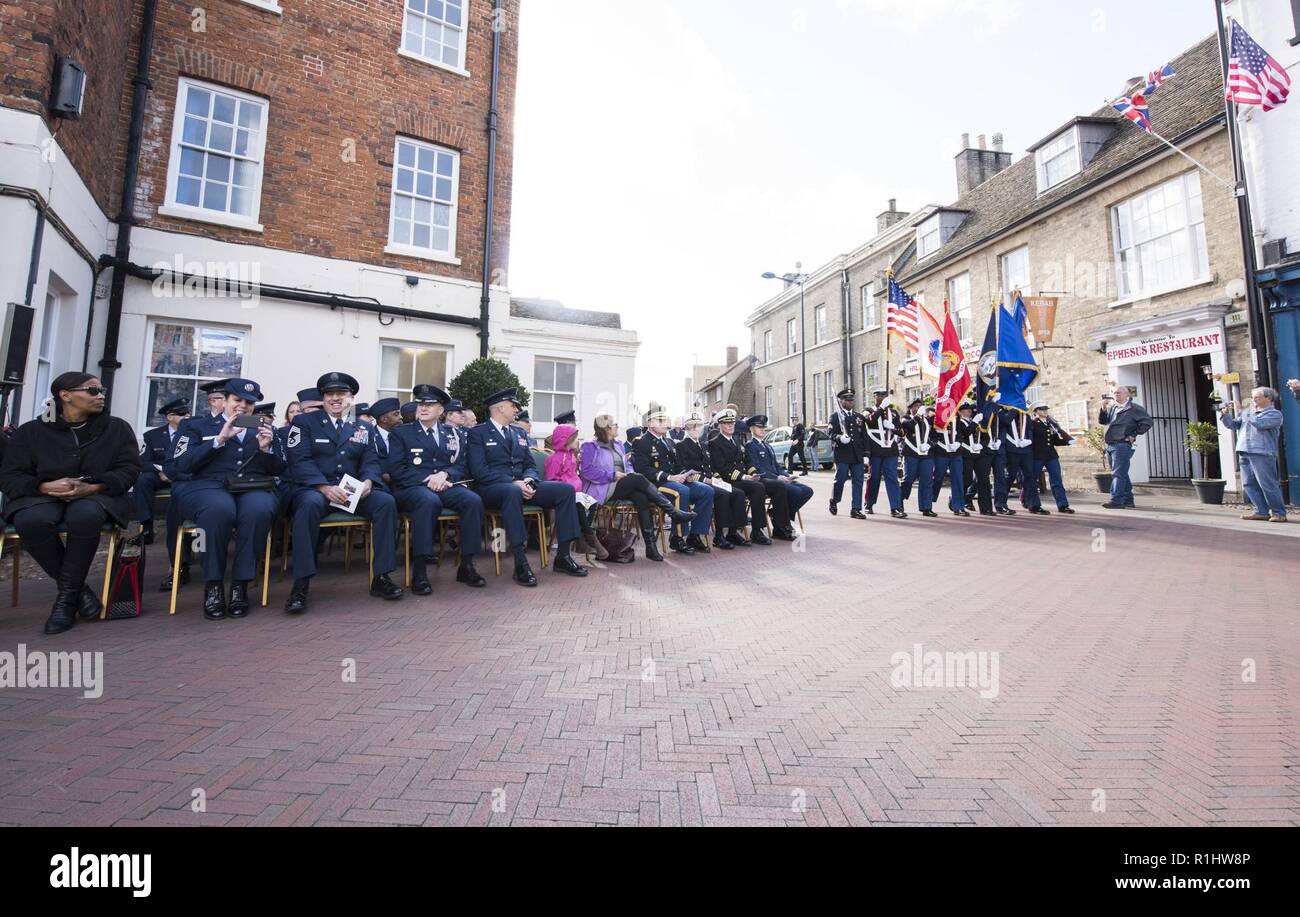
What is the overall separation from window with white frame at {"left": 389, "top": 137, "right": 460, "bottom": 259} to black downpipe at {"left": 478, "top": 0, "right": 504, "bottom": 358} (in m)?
0.63

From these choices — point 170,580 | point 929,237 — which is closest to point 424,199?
point 170,580

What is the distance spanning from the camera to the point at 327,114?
10.4 meters

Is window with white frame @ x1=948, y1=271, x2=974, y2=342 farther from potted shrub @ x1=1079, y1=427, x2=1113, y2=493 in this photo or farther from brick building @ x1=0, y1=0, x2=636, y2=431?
brick building @ x1=0, y1=0, x2=636, y2=431

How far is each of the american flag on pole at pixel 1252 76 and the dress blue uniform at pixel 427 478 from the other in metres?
14.4

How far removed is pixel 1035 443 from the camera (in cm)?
1204

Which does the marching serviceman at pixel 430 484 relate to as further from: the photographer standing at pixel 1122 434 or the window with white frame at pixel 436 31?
the photographer standing at pixel 1122 434

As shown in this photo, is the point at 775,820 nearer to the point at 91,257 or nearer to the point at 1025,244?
the point at 91,257

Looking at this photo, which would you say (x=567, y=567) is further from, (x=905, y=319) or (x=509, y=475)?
(x=905, y=319)

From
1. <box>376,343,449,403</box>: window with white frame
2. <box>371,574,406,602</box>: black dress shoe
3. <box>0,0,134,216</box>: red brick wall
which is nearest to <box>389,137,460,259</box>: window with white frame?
<box>376,343,449,403</box>: window with white frame

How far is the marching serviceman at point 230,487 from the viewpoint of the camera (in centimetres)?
478

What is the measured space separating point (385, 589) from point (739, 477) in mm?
5392

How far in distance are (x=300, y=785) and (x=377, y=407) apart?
5839 mm

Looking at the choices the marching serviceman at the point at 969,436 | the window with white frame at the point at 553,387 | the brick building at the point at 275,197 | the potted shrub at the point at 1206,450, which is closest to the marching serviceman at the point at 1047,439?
the marching serviceman at the point at 969,436

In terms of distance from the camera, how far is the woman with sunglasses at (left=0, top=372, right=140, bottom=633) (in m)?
4.44
